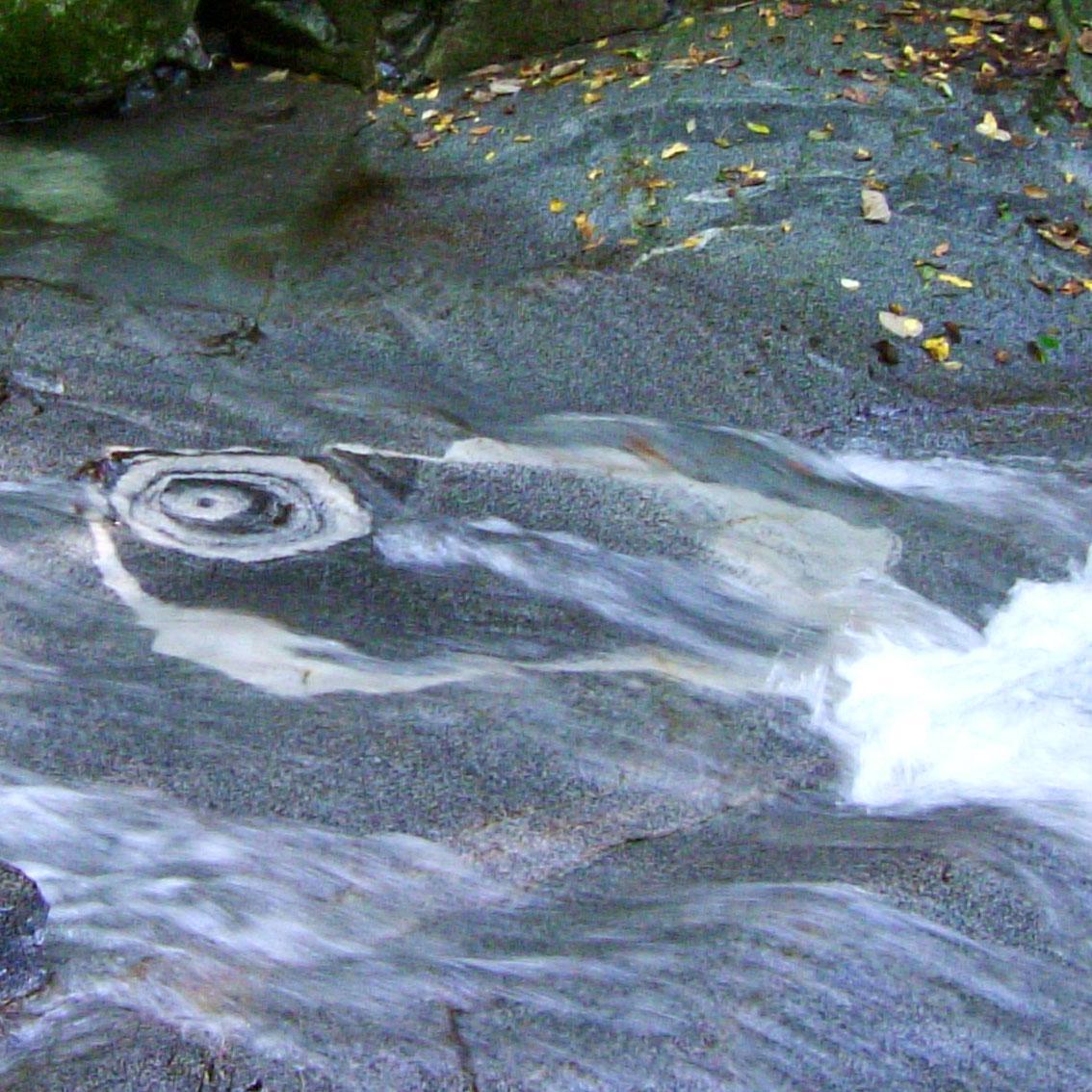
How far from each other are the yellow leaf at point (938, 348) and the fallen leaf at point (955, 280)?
29 cm

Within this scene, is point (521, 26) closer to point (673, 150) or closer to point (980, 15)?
point (673, 150)

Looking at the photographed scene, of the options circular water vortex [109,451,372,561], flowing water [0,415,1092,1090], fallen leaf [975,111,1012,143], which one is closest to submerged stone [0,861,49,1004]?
flowing water [0,415,1092,1090]

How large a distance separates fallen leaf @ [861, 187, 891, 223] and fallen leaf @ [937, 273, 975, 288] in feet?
1.16

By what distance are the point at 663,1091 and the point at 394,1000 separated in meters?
0.55

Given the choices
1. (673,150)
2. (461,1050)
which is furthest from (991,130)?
(461,1050)

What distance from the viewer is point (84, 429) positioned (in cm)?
414

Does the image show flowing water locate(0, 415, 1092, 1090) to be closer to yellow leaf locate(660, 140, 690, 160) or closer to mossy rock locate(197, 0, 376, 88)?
yellow leaf locate(660, 140, 690, 160)

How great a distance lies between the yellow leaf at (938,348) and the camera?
4.52 m

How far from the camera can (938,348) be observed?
4.54m

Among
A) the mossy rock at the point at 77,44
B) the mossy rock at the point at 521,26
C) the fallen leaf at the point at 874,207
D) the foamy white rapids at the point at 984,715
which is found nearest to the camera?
the foamy white rapids at the point at 984,715

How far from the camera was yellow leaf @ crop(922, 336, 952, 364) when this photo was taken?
452 cm

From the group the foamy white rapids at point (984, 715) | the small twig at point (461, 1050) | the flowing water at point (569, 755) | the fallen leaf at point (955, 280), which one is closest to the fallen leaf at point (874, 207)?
the fallen leaf at point (955, 280)

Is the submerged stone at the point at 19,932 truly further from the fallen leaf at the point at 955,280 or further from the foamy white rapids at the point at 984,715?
the fallen leaf at the point at 955,280

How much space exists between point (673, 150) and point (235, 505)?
247 cm
